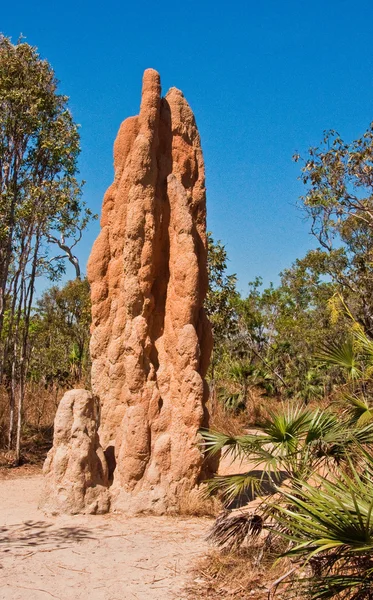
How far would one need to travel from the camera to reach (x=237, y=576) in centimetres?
551

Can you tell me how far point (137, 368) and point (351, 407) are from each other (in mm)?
3059

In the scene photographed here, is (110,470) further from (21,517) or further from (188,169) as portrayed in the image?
(188,169)

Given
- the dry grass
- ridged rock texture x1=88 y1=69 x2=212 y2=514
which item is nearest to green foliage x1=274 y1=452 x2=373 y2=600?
the dry grass

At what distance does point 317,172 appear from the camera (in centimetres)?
1656

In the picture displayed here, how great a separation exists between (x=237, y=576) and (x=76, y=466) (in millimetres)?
2865

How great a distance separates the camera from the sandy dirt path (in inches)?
216

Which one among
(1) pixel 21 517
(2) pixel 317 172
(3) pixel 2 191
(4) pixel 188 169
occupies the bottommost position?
(1) pixel 21 517

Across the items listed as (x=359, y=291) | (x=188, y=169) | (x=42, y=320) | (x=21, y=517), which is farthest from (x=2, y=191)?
(x=42, y=320)

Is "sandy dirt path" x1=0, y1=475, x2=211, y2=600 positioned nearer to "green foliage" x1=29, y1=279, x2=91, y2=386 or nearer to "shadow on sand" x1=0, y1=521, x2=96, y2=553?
"shadow on sand" x1=0, y1=521, x2=96, y2=553

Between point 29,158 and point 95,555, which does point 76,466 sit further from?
point 29,158

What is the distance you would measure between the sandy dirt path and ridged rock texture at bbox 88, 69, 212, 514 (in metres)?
0.63

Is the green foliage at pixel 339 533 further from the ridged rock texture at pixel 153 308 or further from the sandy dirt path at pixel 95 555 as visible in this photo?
the ridged rock texture at pixel 153 308

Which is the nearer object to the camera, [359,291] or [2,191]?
[2,191]

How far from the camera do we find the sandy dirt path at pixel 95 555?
5477 mm
